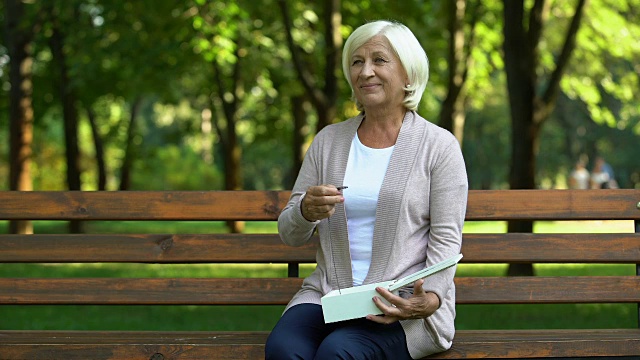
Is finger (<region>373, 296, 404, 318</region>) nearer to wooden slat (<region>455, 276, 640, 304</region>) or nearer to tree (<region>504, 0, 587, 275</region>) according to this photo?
wooden slat (<region>455, 276, 640, 304</region>)

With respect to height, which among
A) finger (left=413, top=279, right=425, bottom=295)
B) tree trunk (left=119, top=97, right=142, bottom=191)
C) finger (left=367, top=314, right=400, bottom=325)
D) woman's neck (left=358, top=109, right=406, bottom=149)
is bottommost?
tree trunk (left=119, top=97, right=142, bottom=191)

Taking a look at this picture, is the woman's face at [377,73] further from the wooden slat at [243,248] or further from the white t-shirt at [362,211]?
the wooden slat at [243,248]

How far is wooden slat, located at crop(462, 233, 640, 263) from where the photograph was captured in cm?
489

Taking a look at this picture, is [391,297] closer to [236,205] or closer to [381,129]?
[381,129]

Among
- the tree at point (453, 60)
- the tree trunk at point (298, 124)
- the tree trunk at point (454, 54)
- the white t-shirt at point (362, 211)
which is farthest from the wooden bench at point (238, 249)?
the tree trunk at point (298, 124)

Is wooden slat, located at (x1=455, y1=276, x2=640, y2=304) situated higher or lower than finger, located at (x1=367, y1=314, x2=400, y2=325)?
lower

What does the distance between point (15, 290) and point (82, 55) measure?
11414 mm

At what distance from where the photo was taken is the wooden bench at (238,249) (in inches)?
192

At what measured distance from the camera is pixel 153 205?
497 centimetres

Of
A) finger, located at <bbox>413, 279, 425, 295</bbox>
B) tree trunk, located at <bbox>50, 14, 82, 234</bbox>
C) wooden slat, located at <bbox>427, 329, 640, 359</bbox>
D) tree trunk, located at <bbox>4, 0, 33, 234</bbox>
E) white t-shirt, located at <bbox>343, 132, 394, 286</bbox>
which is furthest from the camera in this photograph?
tree trunk, located at <bbox>50, 14, 82, 234</bbox>

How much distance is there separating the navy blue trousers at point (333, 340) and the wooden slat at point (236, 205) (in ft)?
3.07

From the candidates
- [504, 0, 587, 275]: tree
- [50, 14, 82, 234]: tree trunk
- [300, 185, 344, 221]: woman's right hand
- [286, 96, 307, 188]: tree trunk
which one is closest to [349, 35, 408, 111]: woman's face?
[300, 185, 344, 221]: woman's right hand

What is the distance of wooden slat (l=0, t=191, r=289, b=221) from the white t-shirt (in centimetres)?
79

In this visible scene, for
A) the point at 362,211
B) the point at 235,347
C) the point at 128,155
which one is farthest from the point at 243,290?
the point at 128,155
